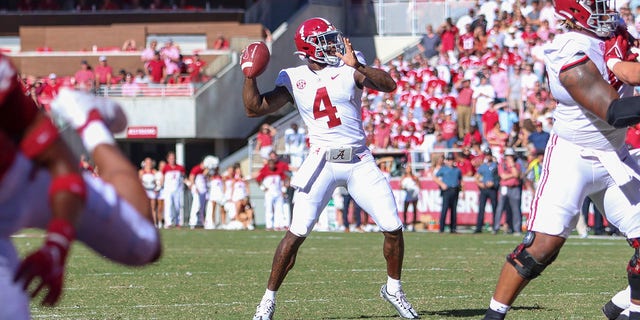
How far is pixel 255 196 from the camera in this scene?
2773cm

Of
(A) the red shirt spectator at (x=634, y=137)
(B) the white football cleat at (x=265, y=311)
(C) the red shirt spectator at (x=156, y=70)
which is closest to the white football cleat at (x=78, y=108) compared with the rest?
(B) the white football cleat at (x=265, y=311)

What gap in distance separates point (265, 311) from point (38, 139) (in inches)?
183

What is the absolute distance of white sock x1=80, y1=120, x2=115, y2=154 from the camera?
337 cm

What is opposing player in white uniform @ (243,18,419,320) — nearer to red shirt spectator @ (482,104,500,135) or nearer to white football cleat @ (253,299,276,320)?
white football cleat @ (253,299,276,320)

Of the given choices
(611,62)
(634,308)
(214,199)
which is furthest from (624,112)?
(214,199)

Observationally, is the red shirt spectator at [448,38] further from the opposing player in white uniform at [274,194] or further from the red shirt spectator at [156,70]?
the red shirt spectator at [156,70]

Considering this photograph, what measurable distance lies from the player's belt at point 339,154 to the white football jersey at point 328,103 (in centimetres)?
4

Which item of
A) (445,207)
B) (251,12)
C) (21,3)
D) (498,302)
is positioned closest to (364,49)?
(251,12)

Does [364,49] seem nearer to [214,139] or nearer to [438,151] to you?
[214,139]

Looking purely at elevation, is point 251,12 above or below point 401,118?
above

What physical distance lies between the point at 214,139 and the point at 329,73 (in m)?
24.1

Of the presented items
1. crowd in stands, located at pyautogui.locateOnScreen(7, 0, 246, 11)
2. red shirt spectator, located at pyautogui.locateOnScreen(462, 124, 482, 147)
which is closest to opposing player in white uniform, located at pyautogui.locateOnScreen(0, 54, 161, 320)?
red shirt spectator, located at pyautogui.locateOnScreen(462, 124, 482, 147)

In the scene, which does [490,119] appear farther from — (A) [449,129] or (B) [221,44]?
(B) [221,44]

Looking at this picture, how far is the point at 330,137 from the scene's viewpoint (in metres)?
8.34
